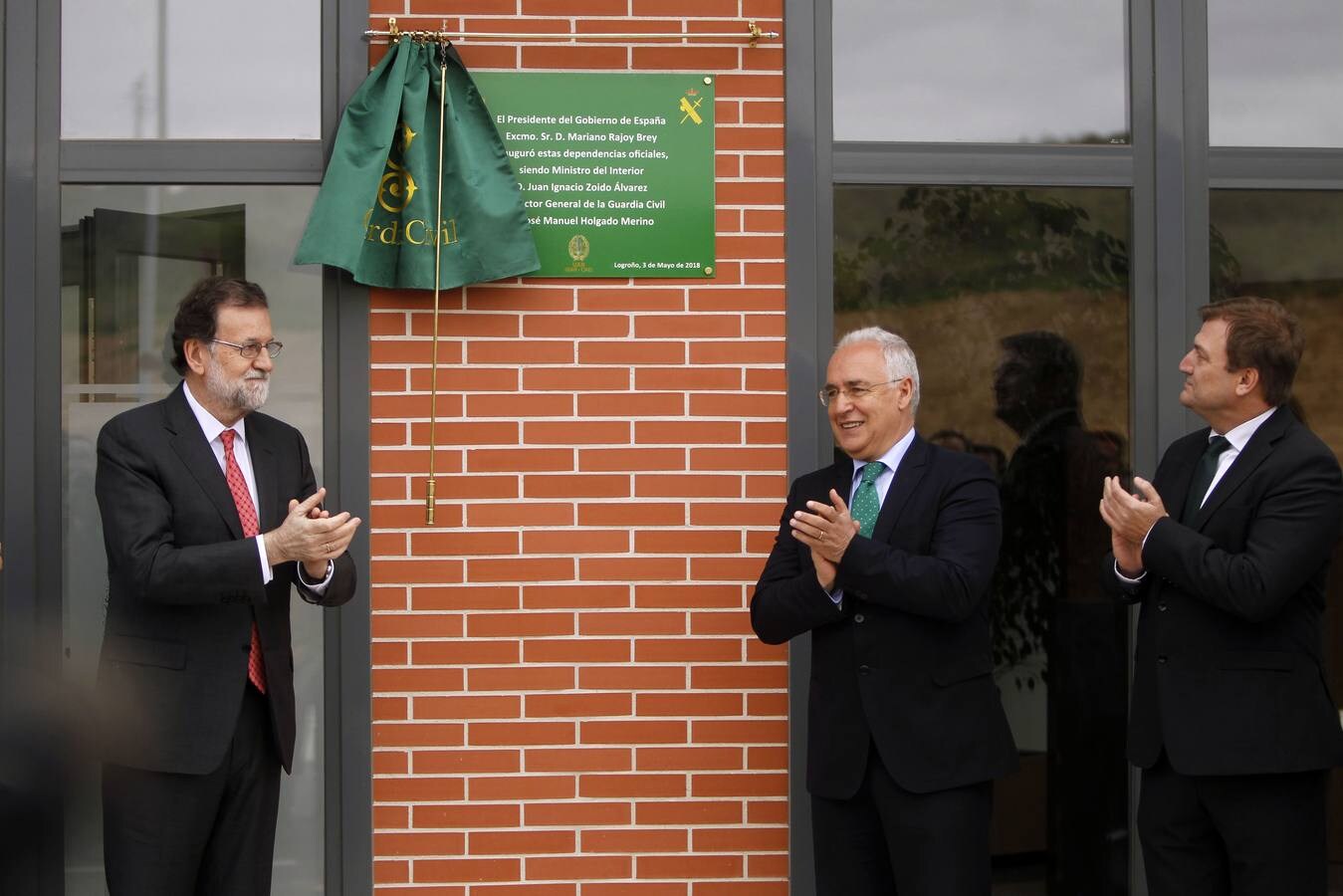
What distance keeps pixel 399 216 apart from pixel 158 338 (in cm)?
80

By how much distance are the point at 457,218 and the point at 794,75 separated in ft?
3.47

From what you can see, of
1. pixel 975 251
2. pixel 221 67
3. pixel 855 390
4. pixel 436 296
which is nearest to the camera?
pixel 855 390

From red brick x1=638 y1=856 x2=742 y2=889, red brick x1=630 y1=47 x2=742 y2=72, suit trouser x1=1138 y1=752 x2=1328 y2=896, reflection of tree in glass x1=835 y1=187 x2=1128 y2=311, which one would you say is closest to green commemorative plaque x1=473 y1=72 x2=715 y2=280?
red brick x1=630 y1=47 x2=742 y2=72

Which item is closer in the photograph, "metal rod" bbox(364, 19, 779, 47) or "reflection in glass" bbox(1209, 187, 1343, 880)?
"metal rod" bbox(364, 19, 779, 47)

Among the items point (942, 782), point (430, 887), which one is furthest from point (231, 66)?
point (942, 782)

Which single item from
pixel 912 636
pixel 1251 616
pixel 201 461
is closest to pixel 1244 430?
pixel 1251 616

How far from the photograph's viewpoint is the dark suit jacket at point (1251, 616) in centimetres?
318

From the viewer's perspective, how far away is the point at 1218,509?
332 cm

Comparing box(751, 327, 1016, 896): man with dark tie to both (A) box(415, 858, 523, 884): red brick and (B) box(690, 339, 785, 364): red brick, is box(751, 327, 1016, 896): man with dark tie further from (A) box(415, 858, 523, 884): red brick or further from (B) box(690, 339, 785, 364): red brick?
(A) box(415, 858, 523, 884): red brick

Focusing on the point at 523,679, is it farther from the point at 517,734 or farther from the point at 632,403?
the point at 632,403

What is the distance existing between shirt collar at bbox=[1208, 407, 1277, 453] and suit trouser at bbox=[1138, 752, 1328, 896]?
752 millimetres

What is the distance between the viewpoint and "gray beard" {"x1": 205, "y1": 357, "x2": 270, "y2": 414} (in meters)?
3.44

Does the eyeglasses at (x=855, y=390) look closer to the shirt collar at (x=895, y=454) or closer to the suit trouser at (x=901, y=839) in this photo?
A: the shirt collar at (x=895, y=454)

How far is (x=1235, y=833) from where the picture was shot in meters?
3.24
